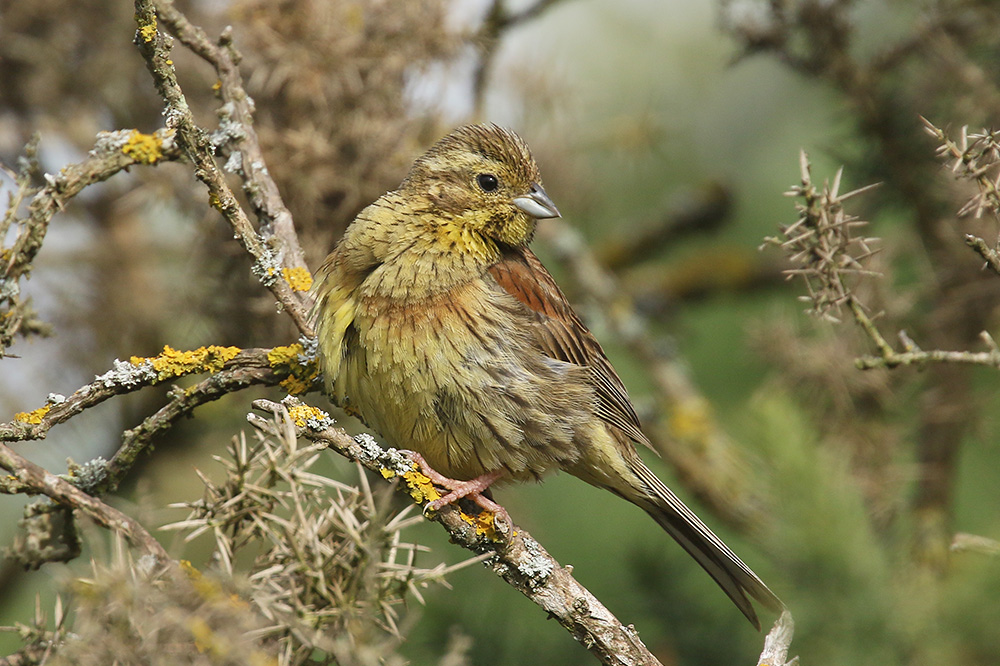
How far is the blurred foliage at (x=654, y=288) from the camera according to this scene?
2.53 meters

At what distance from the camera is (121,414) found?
4.43 m

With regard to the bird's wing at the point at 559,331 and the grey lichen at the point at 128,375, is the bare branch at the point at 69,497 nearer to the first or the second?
the grey lichen at the point at 128,375

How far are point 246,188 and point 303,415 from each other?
987 millimetres

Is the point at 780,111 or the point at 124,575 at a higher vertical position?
the point at 780,111

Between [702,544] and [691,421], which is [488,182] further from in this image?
[691,421]

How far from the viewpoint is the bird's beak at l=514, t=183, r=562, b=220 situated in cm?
343

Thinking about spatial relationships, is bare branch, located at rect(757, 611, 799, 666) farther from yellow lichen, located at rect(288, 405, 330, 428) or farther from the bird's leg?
yellow lichen, located at rect(288, 405, 330, 428)

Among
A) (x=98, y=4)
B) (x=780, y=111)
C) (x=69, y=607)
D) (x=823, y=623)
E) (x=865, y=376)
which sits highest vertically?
(x=780, y=111)

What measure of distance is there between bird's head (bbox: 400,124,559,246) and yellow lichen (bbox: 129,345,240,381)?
103 centimetres

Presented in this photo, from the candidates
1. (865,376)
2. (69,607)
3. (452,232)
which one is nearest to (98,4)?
(452,232)

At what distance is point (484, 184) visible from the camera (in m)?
3.45

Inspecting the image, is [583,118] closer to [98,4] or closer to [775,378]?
[775,378]

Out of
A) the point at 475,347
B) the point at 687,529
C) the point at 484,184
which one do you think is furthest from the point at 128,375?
the point at 687,529

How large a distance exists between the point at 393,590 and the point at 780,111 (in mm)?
5657
